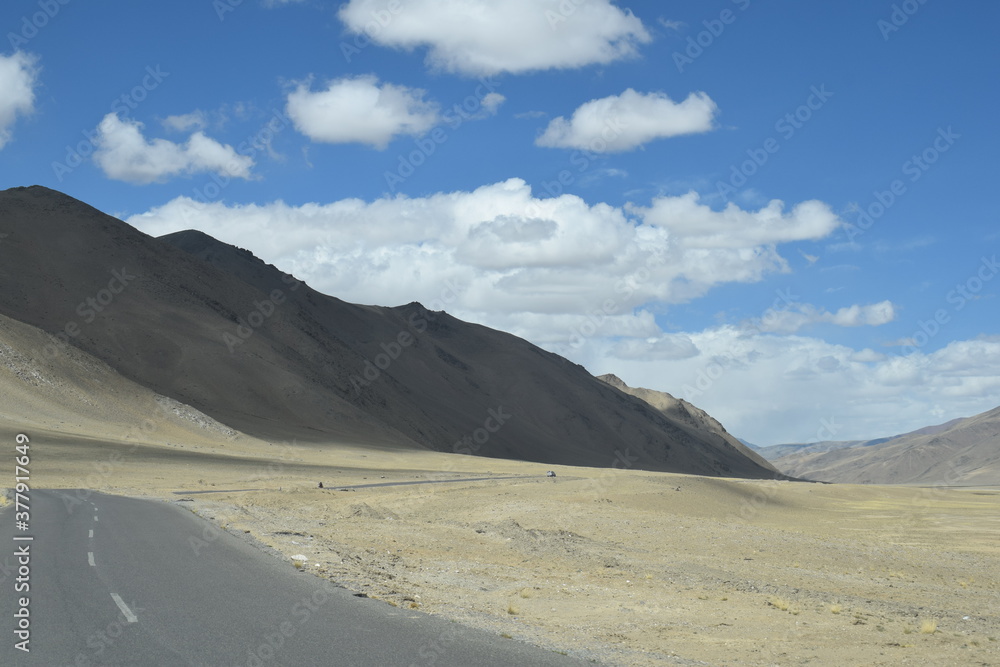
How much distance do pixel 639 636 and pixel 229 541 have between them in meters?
12.8

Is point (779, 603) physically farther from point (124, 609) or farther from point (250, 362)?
point (250, 362)

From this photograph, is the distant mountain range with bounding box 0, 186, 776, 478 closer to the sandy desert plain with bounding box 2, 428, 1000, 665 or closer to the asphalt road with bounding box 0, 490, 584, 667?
the sandy desert plain with bounding box 2, 428, 1000, 665

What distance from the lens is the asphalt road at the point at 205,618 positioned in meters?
9.91

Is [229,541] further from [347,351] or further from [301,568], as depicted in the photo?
[347,351]

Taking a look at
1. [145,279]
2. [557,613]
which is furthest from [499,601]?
[145,279]

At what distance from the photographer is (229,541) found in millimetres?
21625
